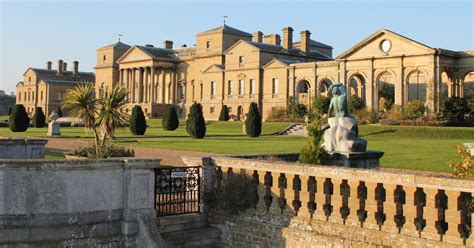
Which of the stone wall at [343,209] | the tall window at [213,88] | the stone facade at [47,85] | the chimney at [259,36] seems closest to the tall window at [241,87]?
the tall window at [213,88]

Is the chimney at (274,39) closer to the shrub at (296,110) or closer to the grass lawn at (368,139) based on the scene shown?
the shrub at (296,110)

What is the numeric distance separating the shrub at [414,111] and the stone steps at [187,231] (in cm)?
4595

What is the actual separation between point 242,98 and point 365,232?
68.4 m

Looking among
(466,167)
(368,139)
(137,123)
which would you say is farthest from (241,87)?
(466,167)

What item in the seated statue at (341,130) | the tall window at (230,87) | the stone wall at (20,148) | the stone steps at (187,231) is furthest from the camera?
the tall window at (230,87)

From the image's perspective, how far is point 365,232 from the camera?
29.7 feet

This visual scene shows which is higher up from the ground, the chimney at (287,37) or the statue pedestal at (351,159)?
the chimney at (287,37)

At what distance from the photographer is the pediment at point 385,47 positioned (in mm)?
57219

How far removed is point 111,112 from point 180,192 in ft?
37.2

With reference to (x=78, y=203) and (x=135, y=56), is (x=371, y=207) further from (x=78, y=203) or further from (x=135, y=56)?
(x=135, y=56)

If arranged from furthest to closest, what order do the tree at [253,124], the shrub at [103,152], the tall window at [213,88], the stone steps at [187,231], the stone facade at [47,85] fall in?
the stone facade at [47,85] → the tall window at [213,88] → the tree at [253,124] → the shrub at [103,152] → the stone steps at [187,231]

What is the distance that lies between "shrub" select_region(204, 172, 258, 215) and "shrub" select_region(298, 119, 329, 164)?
9.01 ft

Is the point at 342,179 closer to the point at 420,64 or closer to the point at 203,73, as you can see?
the point at 420,64

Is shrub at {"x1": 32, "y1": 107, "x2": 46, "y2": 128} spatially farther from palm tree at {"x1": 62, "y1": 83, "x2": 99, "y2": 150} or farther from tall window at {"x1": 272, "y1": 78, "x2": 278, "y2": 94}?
palm tree at {"x1": 62, "y1": 83, "x2": 99, "y2": 150}
